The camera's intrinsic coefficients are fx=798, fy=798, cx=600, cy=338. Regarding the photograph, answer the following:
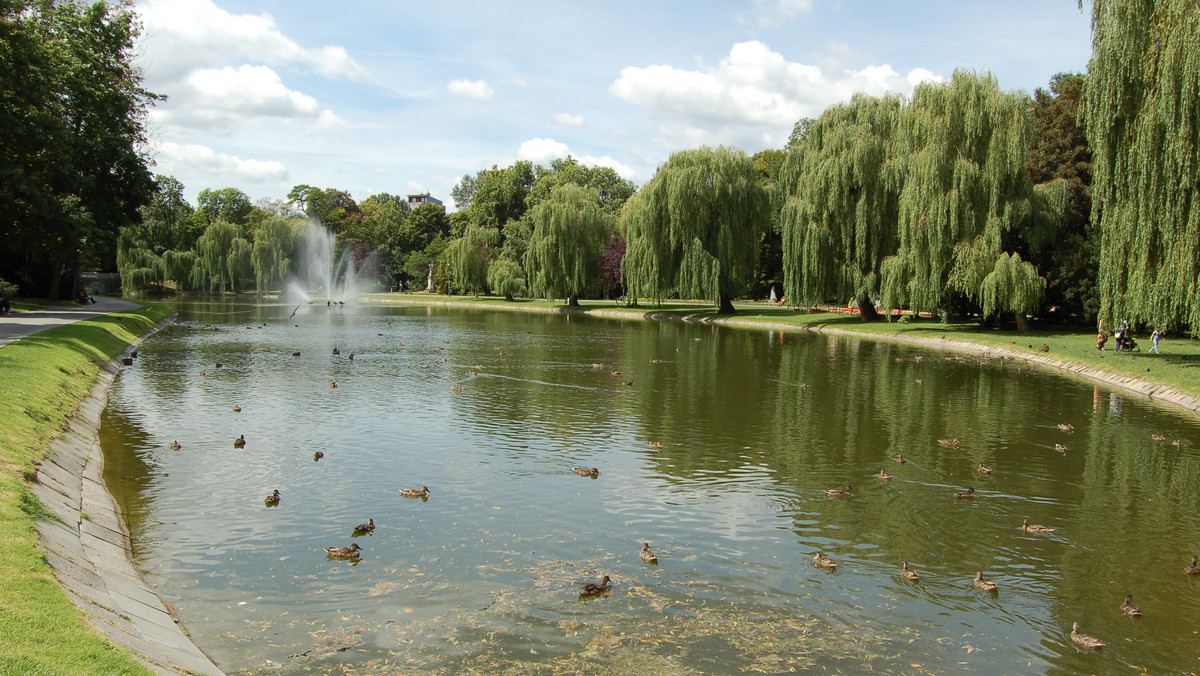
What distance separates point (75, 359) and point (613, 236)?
194 feet

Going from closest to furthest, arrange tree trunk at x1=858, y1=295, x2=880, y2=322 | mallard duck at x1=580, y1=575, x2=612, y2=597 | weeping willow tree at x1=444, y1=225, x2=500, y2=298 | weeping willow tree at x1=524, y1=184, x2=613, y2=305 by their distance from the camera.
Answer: mallard duck at x1=580, y1=575, x2=612, y2=597 < tree trunk at x1=858, y1=295, x2=880, y2=322 < weeping willow tree at x1=524, y1=184, x2=613, y2=305 < weeping willow tree at x1=444, y1=225, x2=500, y2=298

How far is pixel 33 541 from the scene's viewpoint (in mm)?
8359

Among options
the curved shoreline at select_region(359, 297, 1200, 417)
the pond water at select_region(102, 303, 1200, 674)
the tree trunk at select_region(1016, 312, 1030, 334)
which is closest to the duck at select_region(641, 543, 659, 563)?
the pond water at select_region(102, 303, 1200, 674)

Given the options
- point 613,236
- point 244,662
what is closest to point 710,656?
point 244,662

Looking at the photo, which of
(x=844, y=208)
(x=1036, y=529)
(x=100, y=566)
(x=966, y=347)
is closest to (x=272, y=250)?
(x=844, y=208)

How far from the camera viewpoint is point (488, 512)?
41.6 feet

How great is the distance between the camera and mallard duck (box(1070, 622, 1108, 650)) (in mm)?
8547

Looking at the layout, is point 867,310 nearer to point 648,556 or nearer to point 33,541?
point 648,556

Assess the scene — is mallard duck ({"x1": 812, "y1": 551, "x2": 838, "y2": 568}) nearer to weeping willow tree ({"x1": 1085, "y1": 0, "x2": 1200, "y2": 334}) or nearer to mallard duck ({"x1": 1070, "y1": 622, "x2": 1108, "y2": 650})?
mallard duck ({"x1": 1070, "y1": 622, "x2": 1108, "y2": 650})

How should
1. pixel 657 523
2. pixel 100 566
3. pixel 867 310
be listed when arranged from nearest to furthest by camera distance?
pixel 100 566, pixel 657 523, pixel 867 310

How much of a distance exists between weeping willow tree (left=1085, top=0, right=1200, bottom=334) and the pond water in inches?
155

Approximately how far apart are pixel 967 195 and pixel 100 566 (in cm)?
4098

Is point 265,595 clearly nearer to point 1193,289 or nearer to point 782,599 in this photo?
point 782,599

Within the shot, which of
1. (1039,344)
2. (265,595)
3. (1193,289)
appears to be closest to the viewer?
(265,595)
